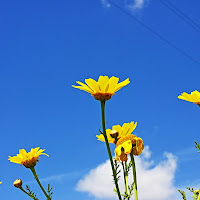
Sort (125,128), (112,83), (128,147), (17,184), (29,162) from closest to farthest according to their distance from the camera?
1. (128,147)
2. (112,83)
3. (125,128)
4. (17,184)
5. (29,162)

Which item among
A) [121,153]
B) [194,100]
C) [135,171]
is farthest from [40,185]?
[194,100]

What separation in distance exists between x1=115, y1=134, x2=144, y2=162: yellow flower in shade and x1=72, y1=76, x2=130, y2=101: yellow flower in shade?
11.1 inches

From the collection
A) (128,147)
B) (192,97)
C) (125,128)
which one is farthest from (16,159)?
(192,97)

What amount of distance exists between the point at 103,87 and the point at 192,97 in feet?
2.34

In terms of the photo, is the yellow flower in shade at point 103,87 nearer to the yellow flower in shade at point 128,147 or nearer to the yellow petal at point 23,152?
the yellow flower in shade at point 128,147

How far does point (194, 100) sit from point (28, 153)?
131cm

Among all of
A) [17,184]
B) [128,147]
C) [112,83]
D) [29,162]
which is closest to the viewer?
[128,147]

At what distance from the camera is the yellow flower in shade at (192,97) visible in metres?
2.20

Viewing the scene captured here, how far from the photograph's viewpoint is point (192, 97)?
87.7 inches

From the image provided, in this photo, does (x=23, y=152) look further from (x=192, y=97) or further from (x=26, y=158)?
(x=192, y=97)

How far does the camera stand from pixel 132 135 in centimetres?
197

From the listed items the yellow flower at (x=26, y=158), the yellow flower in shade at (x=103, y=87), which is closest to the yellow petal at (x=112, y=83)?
the yellow flower in shade at (x=103, y=87)

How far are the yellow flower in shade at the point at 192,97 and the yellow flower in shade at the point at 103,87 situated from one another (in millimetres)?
579

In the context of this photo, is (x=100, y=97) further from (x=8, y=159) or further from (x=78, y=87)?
(x=8, y=159)
